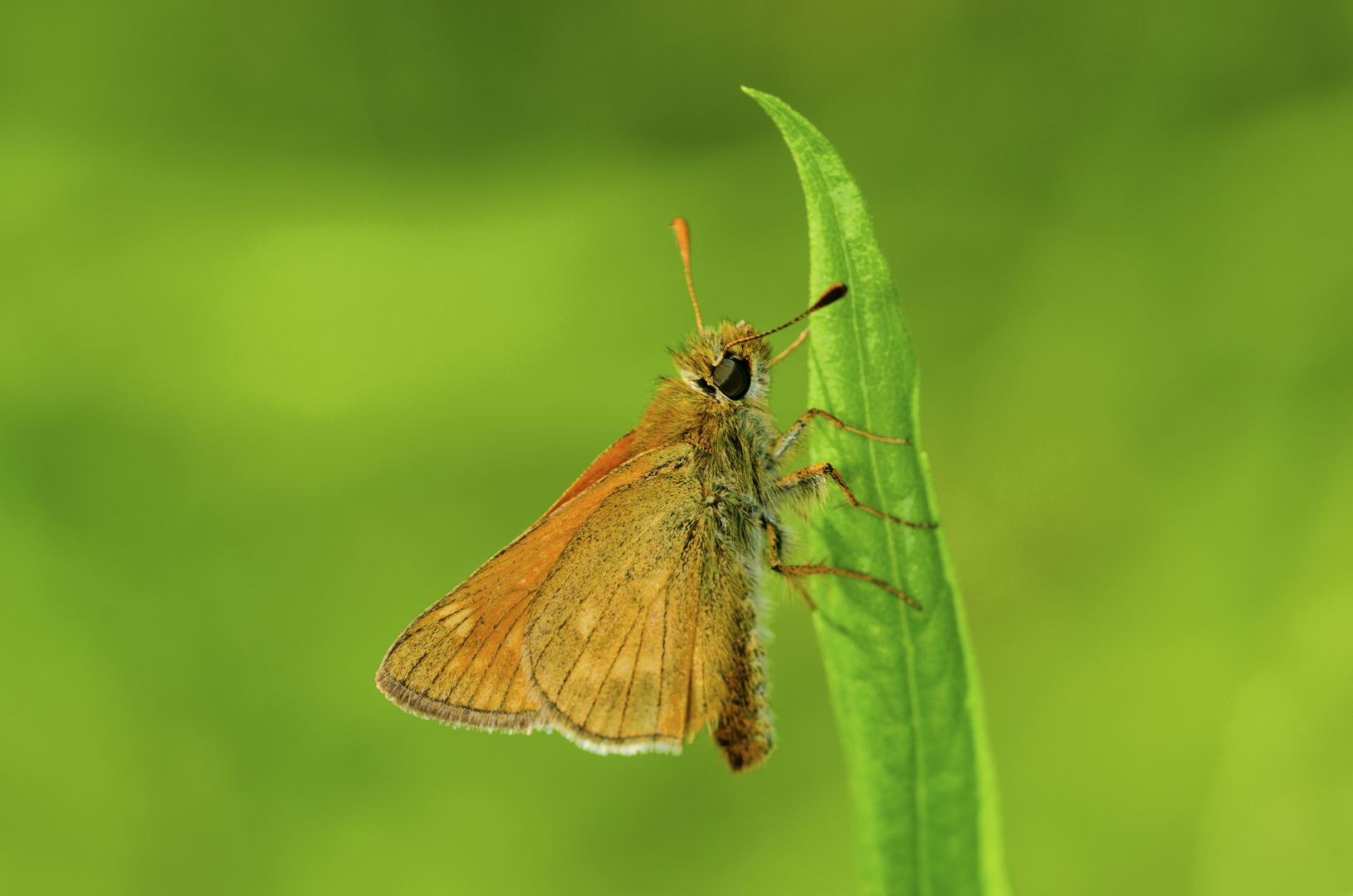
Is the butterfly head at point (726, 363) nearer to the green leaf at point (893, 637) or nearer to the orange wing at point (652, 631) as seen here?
the orange wing at point (652, 631)

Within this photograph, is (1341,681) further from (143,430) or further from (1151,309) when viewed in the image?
(143,430)

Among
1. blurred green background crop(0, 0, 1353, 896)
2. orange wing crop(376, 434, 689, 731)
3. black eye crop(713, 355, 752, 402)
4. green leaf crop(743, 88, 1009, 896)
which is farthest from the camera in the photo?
blurred green background crop(0, 0, 1353, 896)

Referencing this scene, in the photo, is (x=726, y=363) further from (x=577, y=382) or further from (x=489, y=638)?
(x=577, y=382)

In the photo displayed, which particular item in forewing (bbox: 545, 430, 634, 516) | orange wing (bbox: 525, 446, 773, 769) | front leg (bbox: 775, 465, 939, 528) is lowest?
orange wing (bbox: 525, 446, 773, 769)

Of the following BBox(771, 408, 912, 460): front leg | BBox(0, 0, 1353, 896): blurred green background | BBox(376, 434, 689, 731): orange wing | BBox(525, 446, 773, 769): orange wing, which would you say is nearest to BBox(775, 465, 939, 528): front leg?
BBox(771, 408, 912, 460): front leg

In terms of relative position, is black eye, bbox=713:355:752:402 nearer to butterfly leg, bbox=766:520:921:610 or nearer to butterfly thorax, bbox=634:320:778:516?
butterfly thorax, bbox=634:320:778:516

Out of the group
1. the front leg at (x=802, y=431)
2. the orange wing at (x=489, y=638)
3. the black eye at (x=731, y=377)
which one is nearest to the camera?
the front leg at (x=802, y=431)

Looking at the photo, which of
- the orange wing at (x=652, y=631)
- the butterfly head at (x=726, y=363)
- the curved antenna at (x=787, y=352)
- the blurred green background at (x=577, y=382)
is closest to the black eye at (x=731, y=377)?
the butterfly head at (x=726, y=363)

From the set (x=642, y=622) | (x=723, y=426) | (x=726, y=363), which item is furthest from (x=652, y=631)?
(x=726, y=363)

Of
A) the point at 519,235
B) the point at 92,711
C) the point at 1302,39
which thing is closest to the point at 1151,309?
the point at 1302,39
